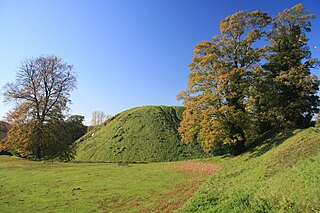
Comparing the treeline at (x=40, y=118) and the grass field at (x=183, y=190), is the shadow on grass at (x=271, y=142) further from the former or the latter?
the treeline at (x=40, y=118)

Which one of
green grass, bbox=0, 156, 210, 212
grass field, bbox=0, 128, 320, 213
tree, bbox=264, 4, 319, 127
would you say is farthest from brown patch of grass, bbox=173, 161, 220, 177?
tree, bbox=264, 4, 319, 127

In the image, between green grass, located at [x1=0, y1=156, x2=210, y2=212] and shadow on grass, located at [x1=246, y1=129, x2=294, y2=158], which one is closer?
green grass, located at [x1=0, y1=156, x2=210, y2=212]

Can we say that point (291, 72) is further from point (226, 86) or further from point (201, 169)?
point (201, 169)

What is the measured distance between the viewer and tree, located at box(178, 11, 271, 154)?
21266mm

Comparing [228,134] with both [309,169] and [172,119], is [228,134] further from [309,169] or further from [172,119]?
[172,119]

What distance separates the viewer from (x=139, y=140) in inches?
1558

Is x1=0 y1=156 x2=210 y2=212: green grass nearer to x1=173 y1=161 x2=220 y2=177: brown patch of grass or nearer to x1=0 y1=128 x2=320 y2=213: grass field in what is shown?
x1=0 y1=128 x2=320 y2=213: grass field

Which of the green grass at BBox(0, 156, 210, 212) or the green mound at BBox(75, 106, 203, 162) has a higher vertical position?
the green mound at BBox(75, 106, 203, 162)

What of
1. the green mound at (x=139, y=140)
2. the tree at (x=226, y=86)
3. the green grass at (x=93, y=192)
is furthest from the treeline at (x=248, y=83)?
the green mound at (x=139, y=140)

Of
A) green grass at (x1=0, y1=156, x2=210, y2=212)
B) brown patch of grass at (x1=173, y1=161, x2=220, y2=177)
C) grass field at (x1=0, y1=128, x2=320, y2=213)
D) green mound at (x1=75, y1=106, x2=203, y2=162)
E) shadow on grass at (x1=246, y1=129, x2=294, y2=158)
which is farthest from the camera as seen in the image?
green mound at (x1=75, y1=106, x2=203, y2=162)

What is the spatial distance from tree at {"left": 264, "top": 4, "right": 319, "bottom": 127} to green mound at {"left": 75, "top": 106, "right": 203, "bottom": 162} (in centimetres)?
1568

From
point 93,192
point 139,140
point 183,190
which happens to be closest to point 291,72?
point 183,190

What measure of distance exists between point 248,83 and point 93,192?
17753 mm

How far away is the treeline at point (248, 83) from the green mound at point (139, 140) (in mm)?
12995
